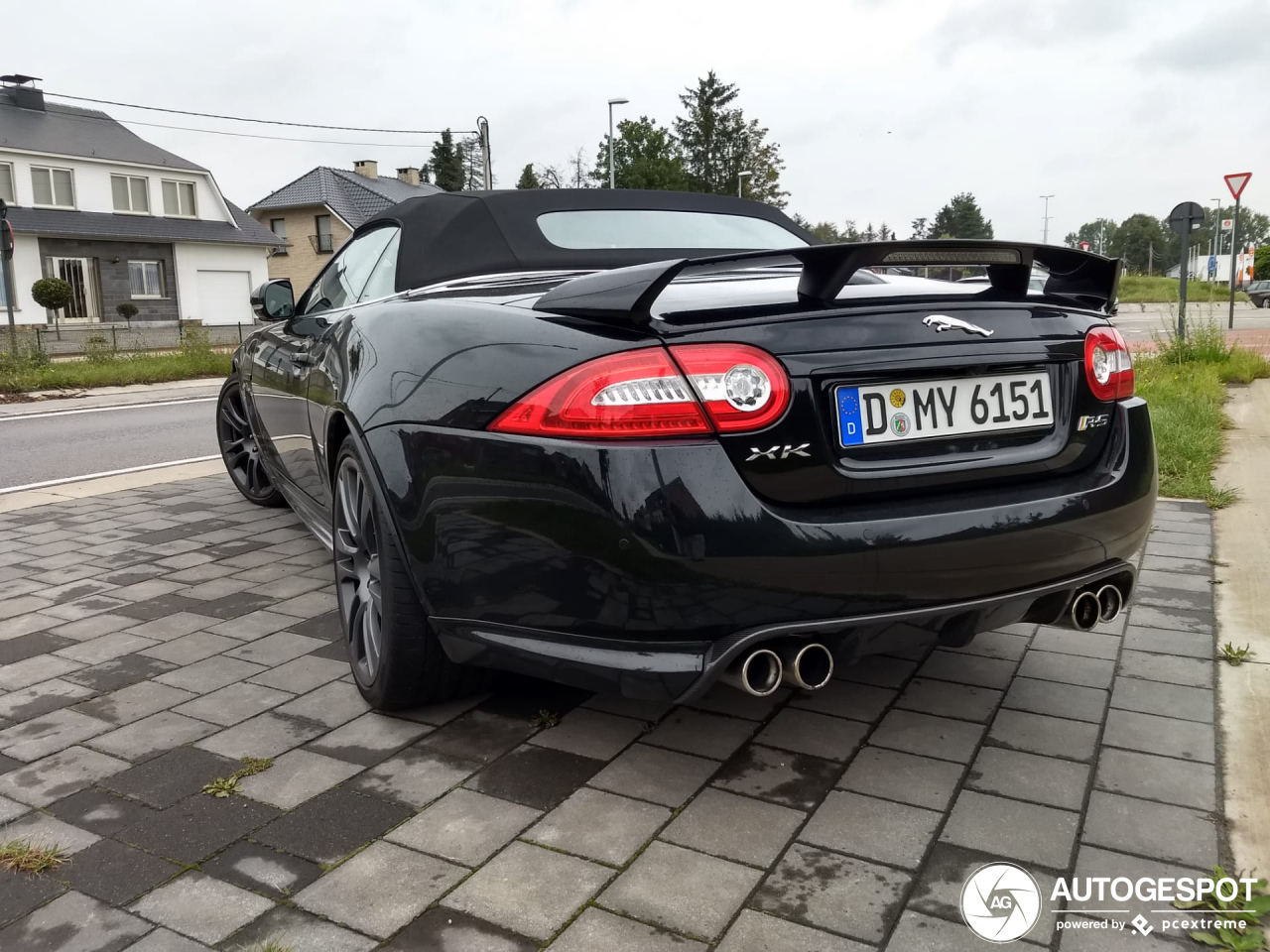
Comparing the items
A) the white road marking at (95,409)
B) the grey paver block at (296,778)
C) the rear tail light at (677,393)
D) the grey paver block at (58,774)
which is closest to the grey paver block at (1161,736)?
the rear tail light at (677,393)

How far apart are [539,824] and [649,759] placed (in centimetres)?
41

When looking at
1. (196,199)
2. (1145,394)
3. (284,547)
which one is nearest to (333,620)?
(284,547)

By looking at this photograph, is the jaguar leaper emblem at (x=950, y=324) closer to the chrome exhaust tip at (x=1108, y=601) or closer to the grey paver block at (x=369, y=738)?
the chrome exhaust tip at (x=1108, y=601)

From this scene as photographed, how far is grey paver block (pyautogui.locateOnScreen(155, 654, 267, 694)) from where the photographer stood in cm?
331

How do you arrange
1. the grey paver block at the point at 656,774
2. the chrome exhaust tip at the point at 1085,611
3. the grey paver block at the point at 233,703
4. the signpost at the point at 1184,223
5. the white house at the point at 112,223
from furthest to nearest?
1. the white house at the point at 112,223
2. the signpost at the point at 1184,223
3. the grey paver block at the point at 233,703
4. the chrome exhaust tip at the point at 1085,611
5. the grey paver block at the point at 656,774

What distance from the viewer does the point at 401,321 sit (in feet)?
9.55

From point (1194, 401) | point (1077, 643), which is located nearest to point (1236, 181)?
point (1194, 401)

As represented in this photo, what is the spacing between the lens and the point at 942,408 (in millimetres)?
2418

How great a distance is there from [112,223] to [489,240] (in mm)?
41655

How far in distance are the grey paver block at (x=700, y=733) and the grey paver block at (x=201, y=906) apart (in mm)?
1068

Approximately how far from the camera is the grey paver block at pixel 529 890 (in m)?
2.04

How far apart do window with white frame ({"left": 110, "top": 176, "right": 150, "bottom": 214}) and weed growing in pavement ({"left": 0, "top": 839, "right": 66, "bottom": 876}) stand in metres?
43.9

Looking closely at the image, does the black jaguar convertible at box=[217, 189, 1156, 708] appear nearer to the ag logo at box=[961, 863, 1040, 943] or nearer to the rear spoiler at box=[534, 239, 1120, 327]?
the rear spoiler at box=[534, 239, 1120, 327]

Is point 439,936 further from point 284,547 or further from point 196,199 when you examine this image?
point 196,199
